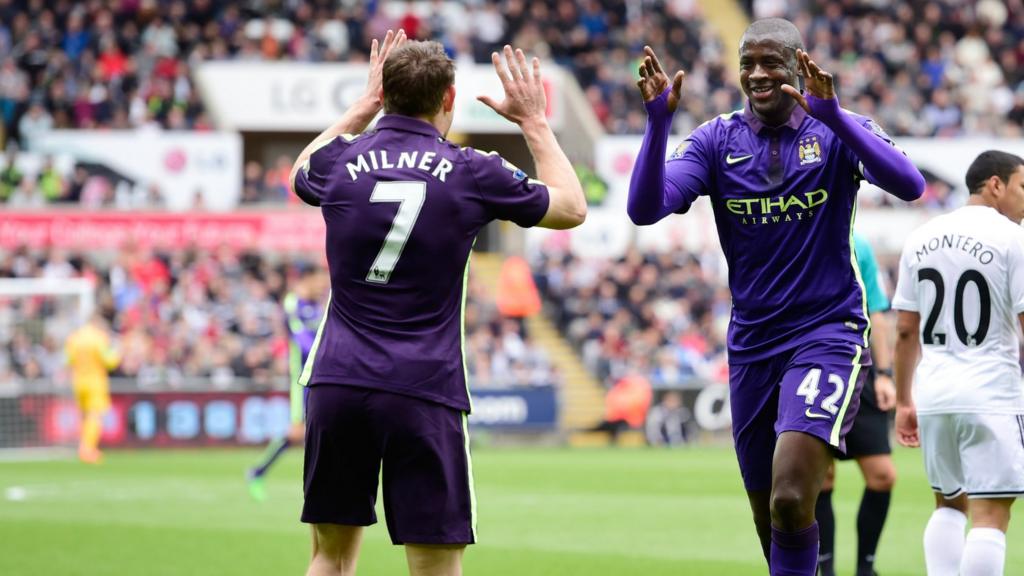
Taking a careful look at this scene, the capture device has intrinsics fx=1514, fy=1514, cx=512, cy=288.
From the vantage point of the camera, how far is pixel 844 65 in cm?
3578

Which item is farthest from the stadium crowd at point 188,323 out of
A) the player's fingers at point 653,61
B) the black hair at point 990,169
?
the player's fingers at point 653,61

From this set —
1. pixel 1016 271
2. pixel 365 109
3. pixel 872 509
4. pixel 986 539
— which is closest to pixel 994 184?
pixel 1016 271

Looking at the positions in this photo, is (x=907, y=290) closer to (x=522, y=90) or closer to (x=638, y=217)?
(x=638, y=217)

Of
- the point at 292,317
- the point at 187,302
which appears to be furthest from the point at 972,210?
the point at 187,302

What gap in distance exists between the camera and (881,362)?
925 cm

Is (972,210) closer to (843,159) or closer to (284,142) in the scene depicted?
(843,159)

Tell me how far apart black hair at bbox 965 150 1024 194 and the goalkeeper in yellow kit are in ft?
55.3

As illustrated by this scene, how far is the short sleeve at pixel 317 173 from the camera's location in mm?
5496

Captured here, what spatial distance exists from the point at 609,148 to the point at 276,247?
7.49 m

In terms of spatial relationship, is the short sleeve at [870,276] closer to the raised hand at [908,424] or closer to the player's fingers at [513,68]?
the raised hand at [908,424]

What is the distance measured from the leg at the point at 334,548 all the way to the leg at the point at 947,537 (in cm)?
307

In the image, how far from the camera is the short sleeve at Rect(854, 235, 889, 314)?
8.87m

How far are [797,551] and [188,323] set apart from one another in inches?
837

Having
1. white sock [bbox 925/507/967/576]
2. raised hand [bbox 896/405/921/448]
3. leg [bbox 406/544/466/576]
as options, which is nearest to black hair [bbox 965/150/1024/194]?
raised hand [bbox 896/405/921/448]
